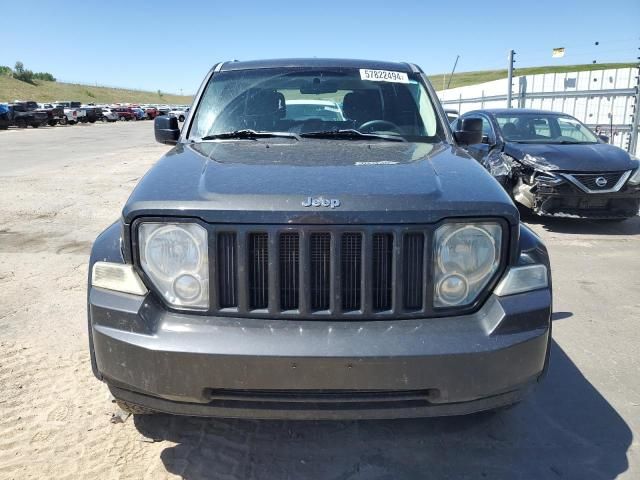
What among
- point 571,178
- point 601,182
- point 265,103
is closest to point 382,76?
point 265,103

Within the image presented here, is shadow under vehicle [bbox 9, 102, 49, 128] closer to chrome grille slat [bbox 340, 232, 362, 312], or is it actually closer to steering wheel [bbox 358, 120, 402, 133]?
steering wheel [bbox 358, 120, 402, 133]

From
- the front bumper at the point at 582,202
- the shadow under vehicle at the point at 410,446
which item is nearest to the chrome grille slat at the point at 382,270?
the shadow under vehicle at the point at 410,446

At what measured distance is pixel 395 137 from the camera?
3414mm

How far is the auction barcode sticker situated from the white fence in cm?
1011

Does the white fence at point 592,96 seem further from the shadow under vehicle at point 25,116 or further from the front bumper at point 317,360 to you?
the shadow under vehicle at point 25,116

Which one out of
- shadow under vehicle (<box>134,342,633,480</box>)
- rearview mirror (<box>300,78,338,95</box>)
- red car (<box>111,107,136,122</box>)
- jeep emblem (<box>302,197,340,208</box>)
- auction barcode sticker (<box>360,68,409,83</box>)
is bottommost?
shadow under vehicle (<box>134,342,633,480</box>)

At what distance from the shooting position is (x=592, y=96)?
14031mm

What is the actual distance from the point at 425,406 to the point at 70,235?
6.01 meters

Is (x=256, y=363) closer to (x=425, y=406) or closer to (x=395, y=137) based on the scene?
(x=425, y=406)

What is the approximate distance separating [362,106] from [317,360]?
212cm

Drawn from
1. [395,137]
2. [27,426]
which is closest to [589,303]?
[395,137]

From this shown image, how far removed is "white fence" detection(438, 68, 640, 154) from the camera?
42.4ft

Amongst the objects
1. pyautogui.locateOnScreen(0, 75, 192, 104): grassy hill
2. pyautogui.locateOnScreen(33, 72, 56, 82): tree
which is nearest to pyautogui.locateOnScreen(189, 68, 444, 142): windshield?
pyautogui.locateOnScreen(0, 75, 192, 104): grassy hill

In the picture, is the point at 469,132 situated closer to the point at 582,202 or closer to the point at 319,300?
the point at 319,300
